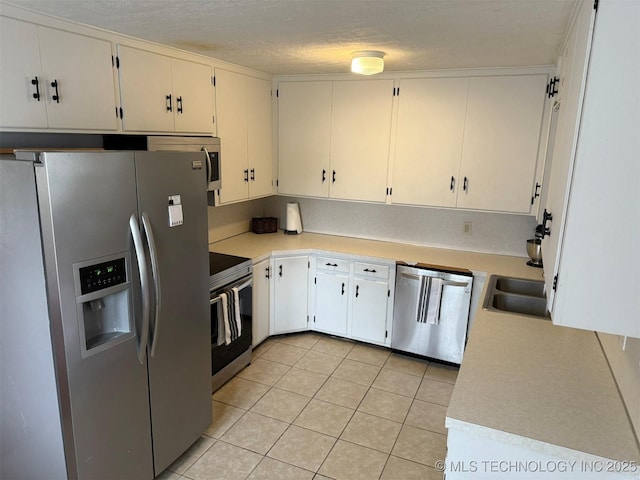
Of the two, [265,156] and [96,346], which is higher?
[265,156]

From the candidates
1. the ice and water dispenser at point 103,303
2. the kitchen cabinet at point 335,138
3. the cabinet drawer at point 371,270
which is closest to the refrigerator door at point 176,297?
the ice and water dispenser at point 103,303

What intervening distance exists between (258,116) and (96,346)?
2540 mm

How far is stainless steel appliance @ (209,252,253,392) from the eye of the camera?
9.33ft

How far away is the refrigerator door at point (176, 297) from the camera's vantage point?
1.99 metres

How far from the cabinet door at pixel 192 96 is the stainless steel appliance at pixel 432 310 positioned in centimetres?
189

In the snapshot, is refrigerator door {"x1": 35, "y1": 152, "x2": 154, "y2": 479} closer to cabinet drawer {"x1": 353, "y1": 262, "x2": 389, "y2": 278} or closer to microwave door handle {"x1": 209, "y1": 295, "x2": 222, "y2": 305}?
microwave door handle {"x1": 209, "y1": 295, "x2": 222, "y2": 305}

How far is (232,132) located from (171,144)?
0.88 m

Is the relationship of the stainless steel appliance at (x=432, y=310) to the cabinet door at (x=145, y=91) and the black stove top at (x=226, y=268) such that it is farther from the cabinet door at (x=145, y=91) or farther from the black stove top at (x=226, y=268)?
the cabinet door at (x=145, y=91)

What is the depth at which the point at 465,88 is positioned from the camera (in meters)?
3.29

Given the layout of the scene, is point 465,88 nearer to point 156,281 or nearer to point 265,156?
point 265,156

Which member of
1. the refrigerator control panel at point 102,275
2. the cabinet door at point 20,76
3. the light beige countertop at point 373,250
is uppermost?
the cabinet door at point 20,76

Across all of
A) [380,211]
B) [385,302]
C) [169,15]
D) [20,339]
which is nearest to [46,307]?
[20,339]

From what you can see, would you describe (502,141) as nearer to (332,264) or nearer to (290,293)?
(332,264)

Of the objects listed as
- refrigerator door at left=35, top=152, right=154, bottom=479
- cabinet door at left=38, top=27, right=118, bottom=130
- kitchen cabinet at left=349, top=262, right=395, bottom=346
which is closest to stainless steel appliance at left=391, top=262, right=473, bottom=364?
kitchen cabinet at left=349, top=262, right=395, bottom=346
